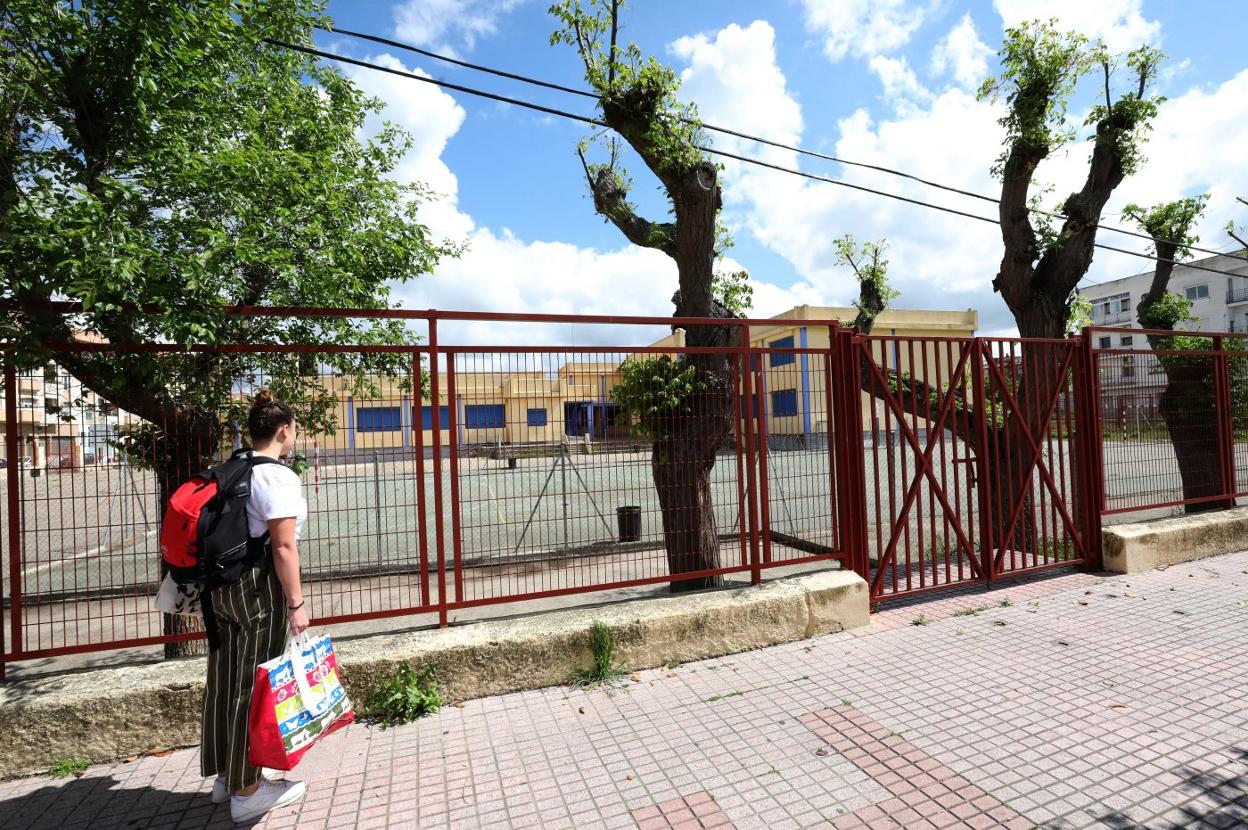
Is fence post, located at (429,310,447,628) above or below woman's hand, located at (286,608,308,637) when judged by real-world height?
above

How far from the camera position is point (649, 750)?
11.0ft

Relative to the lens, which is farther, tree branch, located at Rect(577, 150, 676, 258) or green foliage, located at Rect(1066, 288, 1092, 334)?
green foliage, located at Rect(1066, 288, 1092, 334)

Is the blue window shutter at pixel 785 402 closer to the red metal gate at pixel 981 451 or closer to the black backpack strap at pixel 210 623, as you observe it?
the red metal gate at pixel 981 451

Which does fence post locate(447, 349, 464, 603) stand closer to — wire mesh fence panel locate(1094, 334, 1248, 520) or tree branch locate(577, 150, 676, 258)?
tree branch locate(577, 150, 676, 258)

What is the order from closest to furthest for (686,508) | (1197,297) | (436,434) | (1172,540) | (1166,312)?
(436,434) < (686,508) < (1172,540) < (1166,312) < (1197,297)

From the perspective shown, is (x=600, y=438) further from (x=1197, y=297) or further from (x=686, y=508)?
(x=1197, y=297)

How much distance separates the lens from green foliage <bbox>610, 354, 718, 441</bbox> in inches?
203

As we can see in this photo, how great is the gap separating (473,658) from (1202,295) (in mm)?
69239

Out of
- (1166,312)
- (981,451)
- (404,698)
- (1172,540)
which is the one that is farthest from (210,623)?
(1166,312)

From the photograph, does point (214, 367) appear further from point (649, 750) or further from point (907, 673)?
point (907, 673)

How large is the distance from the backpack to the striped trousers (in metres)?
0.07

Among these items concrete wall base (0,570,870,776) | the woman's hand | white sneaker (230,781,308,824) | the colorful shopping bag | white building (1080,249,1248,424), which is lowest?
white sneaker (230,781,308,824)

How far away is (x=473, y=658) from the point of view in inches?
157

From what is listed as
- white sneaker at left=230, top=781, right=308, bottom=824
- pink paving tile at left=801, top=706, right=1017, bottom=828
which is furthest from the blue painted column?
white sneaker at left=230, top=781, right=308, bottom=824
